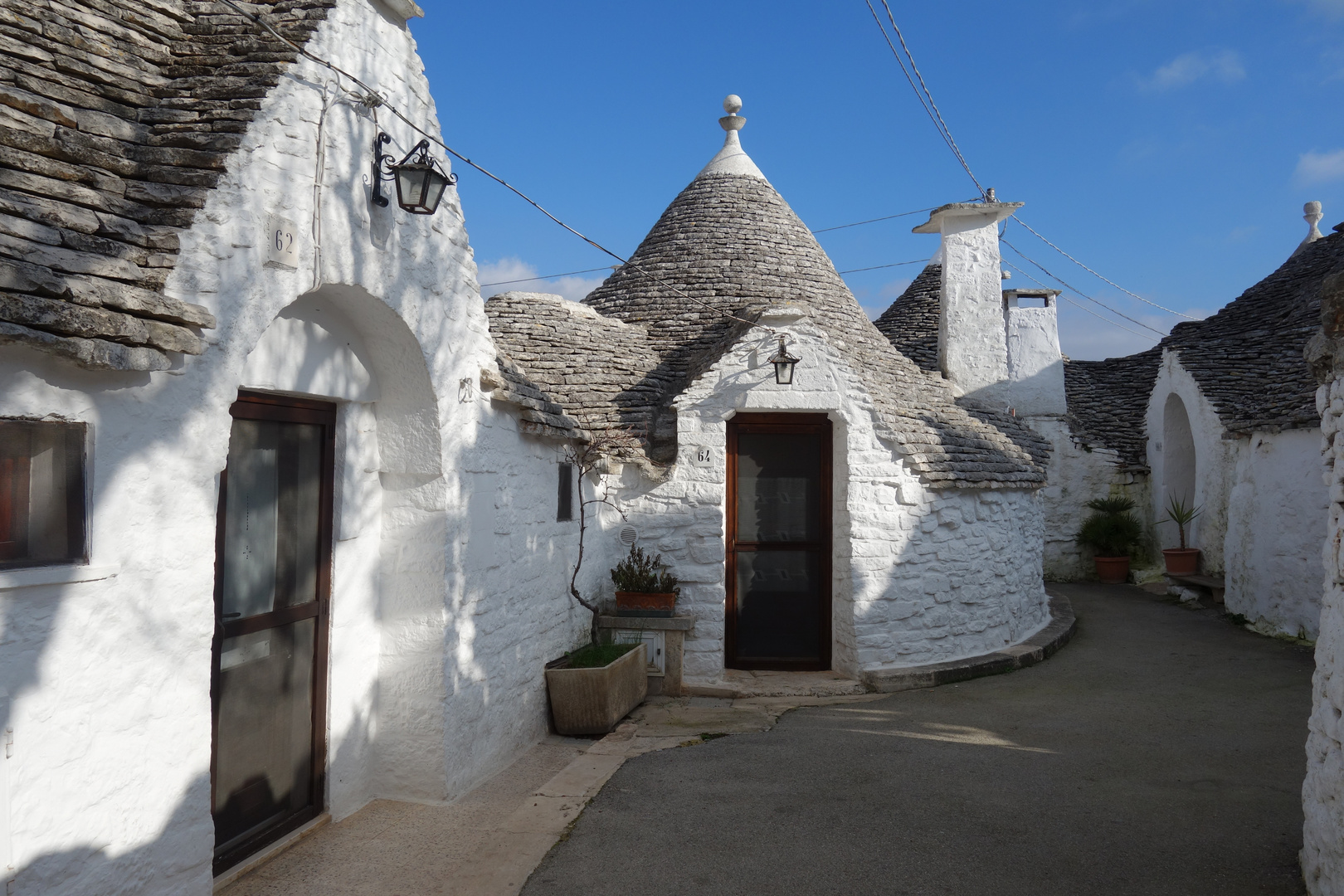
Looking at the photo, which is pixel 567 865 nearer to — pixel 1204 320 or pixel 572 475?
pixel 572 475

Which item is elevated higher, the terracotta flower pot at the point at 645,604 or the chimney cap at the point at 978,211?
the chimney cap at the point at 978,211

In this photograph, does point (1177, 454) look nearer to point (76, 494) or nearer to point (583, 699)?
point (583, 699)

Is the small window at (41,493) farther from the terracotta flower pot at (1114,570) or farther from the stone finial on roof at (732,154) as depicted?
the terracotta flower pot at (1114,570)

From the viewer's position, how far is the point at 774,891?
385cm

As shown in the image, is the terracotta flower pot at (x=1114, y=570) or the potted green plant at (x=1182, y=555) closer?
the potted green plant at (x=1182, y=555)

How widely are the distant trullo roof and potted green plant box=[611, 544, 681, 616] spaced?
0.98 meters

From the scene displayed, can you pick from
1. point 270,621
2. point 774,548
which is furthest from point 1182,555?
point 270,621

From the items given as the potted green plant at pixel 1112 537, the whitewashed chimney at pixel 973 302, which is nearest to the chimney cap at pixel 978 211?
the whitewashed chimney at pixel 973 302

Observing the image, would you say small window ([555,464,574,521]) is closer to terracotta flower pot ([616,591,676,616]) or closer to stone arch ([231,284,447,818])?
terracotta flower pot ([616,591,676,616])

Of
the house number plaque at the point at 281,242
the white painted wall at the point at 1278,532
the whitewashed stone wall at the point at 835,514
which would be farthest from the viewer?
the white painted wall at the point at 1278,532

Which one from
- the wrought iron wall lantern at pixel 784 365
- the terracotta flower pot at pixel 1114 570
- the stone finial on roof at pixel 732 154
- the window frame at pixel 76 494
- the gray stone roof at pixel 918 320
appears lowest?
the terracotta flower pot at pixel 1114 570

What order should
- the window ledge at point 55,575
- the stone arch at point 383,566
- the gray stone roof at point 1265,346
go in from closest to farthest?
the window ledge at point 55,575, the stone arch at point 383,566, the gray stone roof at point 1265,346

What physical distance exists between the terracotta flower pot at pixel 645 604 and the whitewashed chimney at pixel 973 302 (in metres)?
5.70

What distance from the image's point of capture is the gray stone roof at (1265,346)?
1005cm
